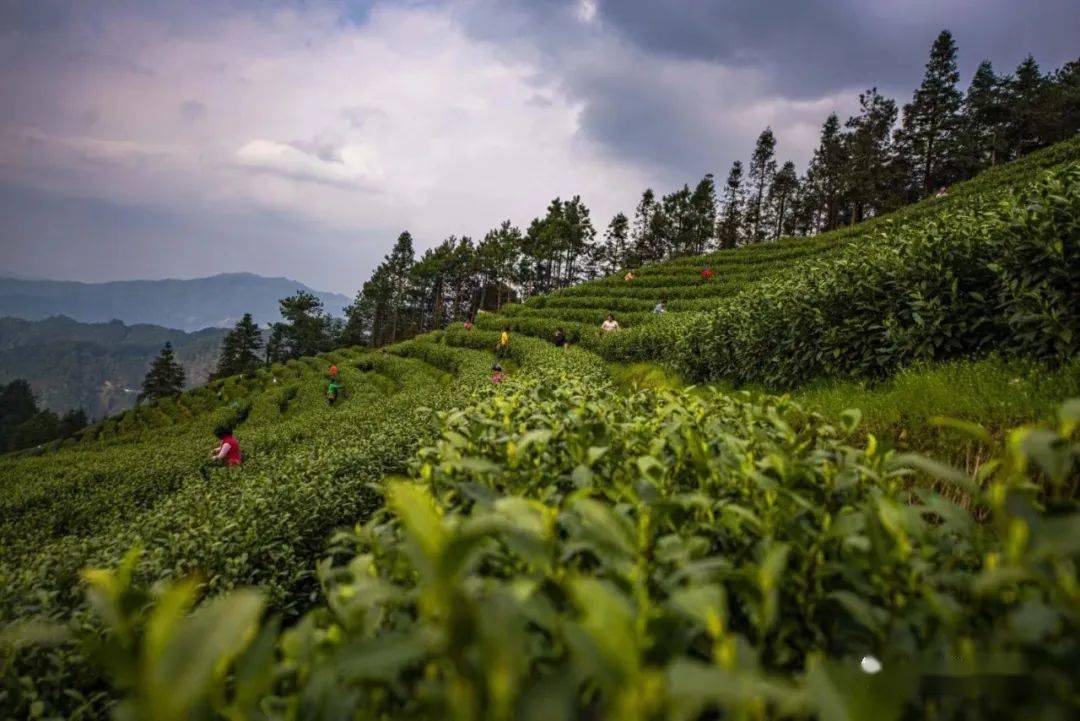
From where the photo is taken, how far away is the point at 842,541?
5.08 ft

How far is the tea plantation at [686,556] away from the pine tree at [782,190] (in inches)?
2607

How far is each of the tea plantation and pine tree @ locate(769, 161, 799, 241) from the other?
66.2 meters

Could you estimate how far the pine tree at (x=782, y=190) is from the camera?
218 feet

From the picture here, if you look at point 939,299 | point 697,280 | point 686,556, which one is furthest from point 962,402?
point 697,280

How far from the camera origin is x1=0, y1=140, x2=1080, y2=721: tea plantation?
79 centimetres

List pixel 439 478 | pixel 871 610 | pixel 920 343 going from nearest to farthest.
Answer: pixel 871 610
pixel 439 478
pixel 920 343

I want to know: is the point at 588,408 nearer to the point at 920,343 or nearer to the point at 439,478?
the point at 439,478

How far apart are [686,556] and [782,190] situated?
76.0 metres

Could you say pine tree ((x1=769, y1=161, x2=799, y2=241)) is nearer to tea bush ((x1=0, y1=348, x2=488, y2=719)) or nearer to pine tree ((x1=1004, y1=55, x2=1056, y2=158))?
pine tree ((x1=1004, y1=55, x2=1056, y2=158))

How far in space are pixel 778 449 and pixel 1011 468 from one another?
2.32 feet

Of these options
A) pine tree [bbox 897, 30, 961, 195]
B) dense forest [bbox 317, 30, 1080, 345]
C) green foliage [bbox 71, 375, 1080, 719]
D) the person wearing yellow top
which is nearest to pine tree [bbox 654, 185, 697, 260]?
dense forest [bbox 317, 30, 1080, 345]

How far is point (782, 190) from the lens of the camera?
67500 mm

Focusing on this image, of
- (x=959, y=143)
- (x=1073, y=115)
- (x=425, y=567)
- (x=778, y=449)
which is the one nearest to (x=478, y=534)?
(x=425, y=567)

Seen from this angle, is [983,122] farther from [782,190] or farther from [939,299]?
[939,299]
